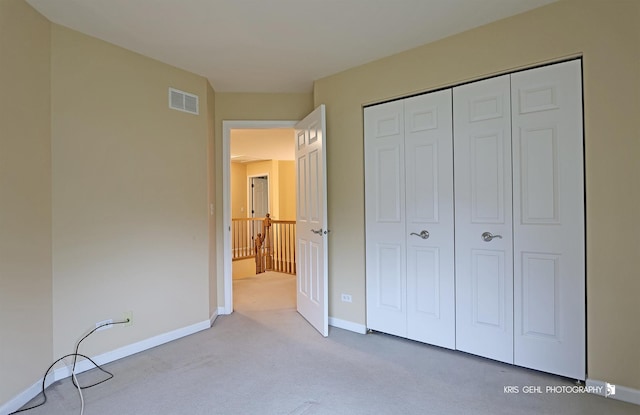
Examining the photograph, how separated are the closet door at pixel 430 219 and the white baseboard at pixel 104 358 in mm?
2024

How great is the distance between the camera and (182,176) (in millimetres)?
3070

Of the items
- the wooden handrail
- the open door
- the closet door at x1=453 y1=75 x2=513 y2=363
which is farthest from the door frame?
the wooden handrail

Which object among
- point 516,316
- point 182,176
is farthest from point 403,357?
point 182,176

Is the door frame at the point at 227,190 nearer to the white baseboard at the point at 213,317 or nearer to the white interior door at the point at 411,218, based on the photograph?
the white baseboard at the point at 213,317

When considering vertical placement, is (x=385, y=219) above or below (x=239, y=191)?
below

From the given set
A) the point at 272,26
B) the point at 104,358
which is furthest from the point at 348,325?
the point at 272,26

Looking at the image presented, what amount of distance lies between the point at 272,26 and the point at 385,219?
5.83 feet

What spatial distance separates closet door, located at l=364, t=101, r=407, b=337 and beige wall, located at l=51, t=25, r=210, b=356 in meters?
1.62

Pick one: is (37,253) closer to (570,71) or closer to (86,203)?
(86,203)

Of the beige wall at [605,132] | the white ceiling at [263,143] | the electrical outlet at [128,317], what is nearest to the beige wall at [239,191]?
the white ceiling at [263,143]

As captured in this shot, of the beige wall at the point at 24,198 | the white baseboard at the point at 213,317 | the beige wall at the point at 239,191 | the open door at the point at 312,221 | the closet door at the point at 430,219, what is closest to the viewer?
the beige wall at the point at 24,198

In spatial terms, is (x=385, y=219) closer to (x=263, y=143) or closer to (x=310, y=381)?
(x=310, y=381)

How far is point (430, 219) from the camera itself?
8.80 feet

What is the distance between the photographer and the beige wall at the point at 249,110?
12.0ft
